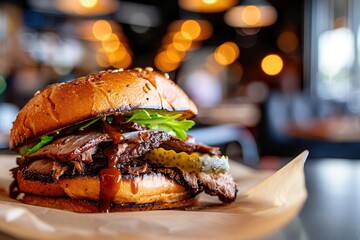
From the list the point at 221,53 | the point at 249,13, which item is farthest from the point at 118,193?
the point at 221,53

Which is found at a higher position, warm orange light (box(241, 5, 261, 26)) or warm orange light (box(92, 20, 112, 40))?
warm orange light (box(241, 5, 261, 26))

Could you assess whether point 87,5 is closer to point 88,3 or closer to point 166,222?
point 88,3

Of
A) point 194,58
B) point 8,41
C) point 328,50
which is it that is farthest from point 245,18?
point 194,58

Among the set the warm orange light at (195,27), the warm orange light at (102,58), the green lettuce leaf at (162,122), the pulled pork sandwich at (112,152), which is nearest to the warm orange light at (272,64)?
the warm orange light at (195,27)

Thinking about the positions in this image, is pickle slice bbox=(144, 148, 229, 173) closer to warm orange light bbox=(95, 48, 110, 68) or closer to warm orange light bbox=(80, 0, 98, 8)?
warm orange light bbox=(80, 0, 98, 8)

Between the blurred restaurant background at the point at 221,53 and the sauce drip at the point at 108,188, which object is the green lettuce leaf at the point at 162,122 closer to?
the sauce drip at the point at 108,188

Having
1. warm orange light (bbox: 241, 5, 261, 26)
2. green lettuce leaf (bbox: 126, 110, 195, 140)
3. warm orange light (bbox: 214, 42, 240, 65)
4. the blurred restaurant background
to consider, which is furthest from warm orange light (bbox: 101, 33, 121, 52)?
Answer: green lettuce leaf (bbox: 126, 110, 195, 140)
